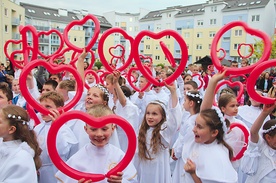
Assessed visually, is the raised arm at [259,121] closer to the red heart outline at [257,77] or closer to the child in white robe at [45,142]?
the red heart outline at [257,77]

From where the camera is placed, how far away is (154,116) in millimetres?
3891

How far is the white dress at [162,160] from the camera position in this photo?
12.6 feet

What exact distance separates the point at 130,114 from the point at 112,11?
69687mm

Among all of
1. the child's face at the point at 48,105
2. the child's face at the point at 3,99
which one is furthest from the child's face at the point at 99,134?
the child's face at the point at 3,99

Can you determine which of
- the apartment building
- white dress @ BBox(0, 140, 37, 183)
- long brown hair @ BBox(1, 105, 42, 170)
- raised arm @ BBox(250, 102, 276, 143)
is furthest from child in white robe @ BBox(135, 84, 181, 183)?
the apartment building

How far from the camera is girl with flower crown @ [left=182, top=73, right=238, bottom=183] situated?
2.68m

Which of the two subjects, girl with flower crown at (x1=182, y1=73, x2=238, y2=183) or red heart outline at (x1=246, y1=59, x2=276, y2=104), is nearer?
girl with flower crown at (x1=182, y1=73, x2=238, y2=183)

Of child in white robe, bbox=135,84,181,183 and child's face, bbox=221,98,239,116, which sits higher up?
child's face, bbox=221,98,239,116

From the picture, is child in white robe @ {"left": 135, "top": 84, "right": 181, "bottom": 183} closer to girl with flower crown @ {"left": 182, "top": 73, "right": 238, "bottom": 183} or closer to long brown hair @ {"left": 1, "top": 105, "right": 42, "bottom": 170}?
girl with flower crown @ {"left": 182, "top": 73, "right": 238, "bottom": 183}

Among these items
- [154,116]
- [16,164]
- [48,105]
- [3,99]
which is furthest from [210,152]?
[3,99]

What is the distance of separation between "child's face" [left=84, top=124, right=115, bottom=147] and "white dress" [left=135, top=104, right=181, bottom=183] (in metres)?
1.19

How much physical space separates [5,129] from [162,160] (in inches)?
Result: 84.4

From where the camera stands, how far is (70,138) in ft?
11.3

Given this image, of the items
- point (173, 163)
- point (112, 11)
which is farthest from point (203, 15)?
point (173, 163)
